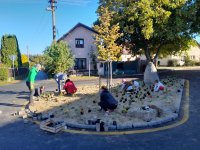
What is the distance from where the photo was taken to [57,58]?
29328mm

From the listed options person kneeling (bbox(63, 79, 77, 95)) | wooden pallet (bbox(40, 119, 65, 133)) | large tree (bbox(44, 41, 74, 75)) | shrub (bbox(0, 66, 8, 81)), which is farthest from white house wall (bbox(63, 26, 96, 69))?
wooden pallet (bbox(40, 119, 65, 133))

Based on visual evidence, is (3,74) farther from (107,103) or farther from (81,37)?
(107,103)

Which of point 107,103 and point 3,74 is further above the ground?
point 3,74

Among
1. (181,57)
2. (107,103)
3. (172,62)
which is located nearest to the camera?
(107,103)

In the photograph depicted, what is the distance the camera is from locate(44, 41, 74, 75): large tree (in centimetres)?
2933

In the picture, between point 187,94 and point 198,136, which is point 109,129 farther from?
point 187,94

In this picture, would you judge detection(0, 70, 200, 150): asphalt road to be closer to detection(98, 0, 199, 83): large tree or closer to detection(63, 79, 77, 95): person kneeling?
detection(63, 79, 77, 95): person kneeling

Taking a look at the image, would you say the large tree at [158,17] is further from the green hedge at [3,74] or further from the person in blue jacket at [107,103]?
the green hedge at [3,74]

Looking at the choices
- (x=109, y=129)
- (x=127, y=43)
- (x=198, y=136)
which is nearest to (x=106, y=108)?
(x=109, y=129)

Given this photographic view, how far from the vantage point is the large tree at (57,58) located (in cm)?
2933

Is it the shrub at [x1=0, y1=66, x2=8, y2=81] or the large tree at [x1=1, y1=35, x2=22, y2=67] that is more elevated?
the large tree at [x1=1, y1=35, x2=22, y2=67]

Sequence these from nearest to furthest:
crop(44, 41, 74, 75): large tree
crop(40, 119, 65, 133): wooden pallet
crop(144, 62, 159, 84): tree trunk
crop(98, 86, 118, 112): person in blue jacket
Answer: crop(40, 119, 65, 133): wooden pallet, crop(98, 86, 118, 112): person in blue jacket, crop(144, 62, 159, 84): tree trunk, crop(44, 41, 74, 75): large tree

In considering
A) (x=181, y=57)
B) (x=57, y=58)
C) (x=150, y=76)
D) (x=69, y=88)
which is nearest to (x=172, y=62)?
(x=181, y=57)

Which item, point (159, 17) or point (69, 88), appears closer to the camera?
point (69, 88)
